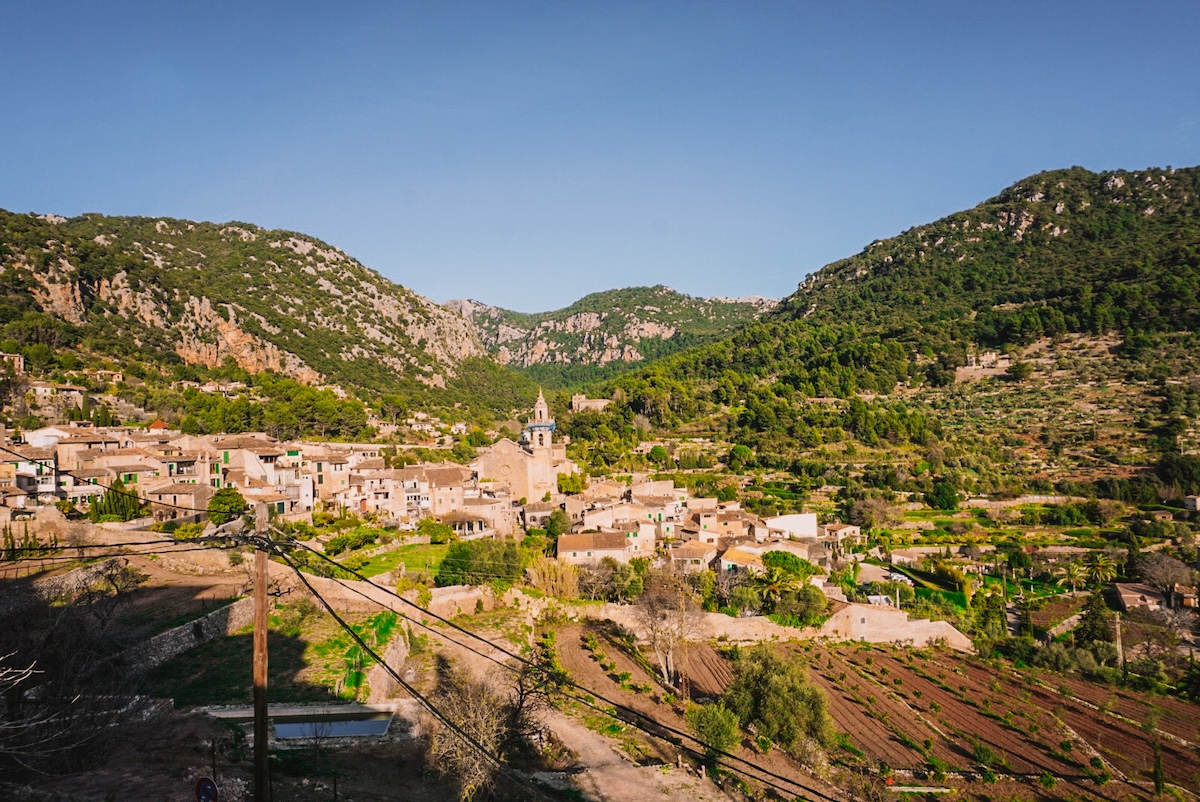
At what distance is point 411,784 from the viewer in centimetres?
1341

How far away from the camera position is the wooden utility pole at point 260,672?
725cm

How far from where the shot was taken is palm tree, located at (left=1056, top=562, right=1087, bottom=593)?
36812 mm

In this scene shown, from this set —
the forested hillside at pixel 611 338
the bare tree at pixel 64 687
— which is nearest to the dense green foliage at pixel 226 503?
the bare tree at pixel 64 687

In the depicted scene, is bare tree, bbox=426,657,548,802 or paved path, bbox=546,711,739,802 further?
paved path, bbox=546,711,739,802

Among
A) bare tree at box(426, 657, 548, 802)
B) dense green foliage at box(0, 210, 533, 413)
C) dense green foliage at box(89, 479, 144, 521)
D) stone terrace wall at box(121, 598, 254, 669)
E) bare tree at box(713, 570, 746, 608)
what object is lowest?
bare tree at box(713, 570, 746, 608)

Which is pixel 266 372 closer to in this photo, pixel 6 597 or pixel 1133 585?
pixel 6 597

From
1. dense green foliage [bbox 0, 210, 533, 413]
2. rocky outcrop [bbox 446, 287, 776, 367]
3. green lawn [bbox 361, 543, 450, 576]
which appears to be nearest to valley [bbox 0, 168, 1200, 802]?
green lawn [bbox 361, 543, 450, 576]

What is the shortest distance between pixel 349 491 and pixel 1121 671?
38.1 metres

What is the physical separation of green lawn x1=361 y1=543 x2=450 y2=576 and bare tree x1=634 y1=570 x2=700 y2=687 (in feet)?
30.5

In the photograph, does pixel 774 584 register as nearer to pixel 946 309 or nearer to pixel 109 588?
pixel 109 588

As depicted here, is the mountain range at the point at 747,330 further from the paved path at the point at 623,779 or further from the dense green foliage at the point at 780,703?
the dense green foliage at the point at 780,703

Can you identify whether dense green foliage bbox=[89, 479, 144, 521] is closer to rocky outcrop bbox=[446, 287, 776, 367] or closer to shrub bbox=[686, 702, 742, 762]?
shrub bbox=[686, 702, 742, 762]

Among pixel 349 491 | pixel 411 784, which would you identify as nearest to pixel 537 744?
pixel 411 784

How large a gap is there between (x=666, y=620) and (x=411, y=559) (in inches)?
474
